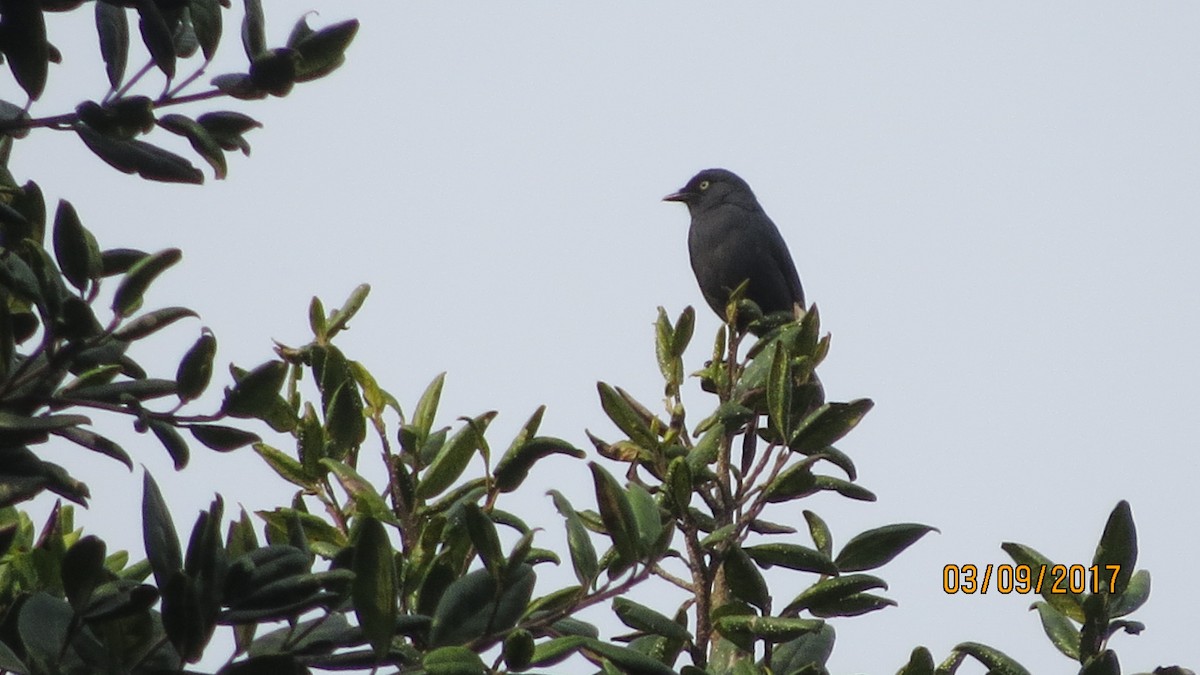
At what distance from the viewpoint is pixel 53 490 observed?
1776 mm

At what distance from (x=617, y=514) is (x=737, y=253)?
6.07 metres

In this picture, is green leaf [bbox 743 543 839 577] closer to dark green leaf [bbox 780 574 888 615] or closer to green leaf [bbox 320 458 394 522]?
dark green leaf [bbox 780 574 888 615]

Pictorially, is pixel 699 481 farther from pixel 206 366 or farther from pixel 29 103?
pixel 29 103

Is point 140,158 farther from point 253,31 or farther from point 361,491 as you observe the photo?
point 361,491

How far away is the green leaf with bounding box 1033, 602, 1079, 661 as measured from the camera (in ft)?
7.48

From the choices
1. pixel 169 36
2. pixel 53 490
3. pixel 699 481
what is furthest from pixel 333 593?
pixel 699 481

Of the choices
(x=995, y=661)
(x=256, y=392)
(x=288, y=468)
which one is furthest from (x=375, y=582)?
(x=995, y=661)

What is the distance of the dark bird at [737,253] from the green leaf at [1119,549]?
5.38m

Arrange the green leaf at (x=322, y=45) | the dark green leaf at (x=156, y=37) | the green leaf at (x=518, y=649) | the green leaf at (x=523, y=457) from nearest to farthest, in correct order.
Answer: the green leaf at (x=518, y=649) → the dark green leaf at (x=156, y=37) → the green leaf at (x=322, y=45) → the green leaf at (x=523, y=457)

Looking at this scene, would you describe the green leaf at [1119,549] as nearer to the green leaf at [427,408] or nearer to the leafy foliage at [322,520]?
the leafy foliage at [322,520]

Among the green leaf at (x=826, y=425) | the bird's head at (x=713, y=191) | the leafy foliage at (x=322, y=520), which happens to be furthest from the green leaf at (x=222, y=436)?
the bird's head at (x=713, y=191)

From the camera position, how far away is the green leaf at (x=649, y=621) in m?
2.28

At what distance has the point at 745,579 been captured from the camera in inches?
94.2

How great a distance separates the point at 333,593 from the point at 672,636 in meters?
0.80
